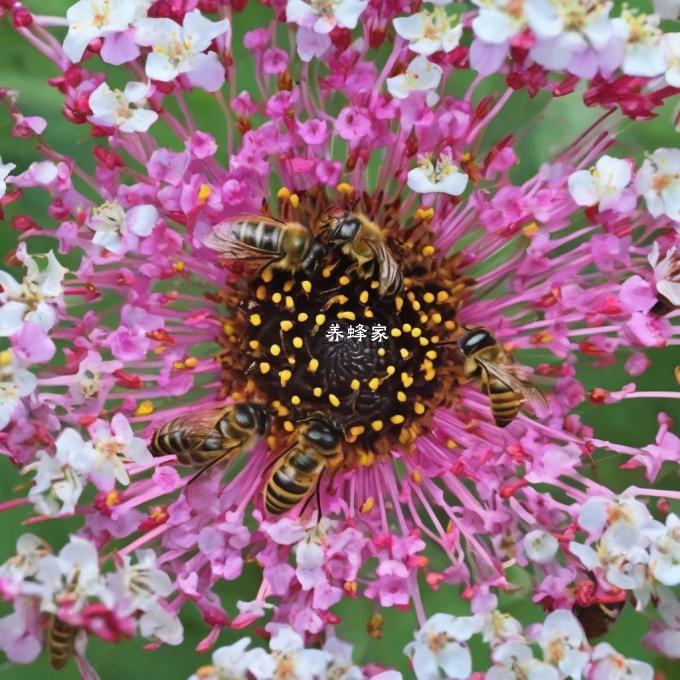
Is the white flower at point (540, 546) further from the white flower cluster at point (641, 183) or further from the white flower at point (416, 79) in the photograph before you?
the white flower at point (416, 79)

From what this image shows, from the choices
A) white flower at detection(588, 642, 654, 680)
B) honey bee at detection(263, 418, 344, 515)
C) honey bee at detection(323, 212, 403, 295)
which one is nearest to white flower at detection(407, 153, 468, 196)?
honey bee at detection(323, 212, 403, 295)

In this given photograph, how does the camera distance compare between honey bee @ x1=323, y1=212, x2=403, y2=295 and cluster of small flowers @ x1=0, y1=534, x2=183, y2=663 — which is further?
honey bee @ x1=323, y1=212, x2=403, y2=295

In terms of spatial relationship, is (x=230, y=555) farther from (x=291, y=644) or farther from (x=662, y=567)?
(x=662, y=567)

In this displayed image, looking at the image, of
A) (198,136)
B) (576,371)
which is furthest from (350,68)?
(576,371)

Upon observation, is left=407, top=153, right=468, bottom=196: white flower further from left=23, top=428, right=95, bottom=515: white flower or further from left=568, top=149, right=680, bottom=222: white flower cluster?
left=23, top=428, right=95, bottom=515: white flower

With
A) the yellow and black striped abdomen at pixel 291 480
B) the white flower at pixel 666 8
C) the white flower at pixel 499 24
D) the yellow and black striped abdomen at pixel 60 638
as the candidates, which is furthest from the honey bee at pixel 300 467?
the white flower at pixel 666 8

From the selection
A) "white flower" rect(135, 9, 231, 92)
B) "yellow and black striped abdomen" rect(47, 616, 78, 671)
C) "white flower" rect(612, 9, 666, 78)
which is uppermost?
"white flower" rect(612, 9, 666, 78)

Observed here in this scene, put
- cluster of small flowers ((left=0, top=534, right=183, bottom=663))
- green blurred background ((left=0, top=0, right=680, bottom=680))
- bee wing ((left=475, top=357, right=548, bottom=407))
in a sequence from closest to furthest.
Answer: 1. cluster of small flowers ((left=0, top=534, right=183, bottom=663))
2. bee wing ((left=475, top=357, right=548, bottom=407))
3. green blurred background ((left=0, top=0, right=680, bottom=680))
